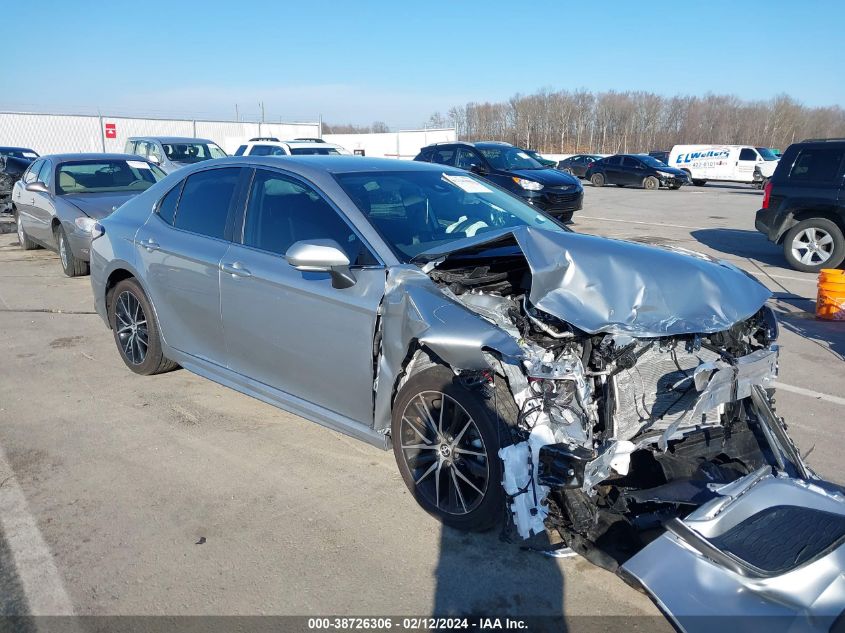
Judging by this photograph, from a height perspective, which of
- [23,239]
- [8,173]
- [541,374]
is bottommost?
[23,239]

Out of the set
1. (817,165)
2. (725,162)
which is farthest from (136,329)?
(725,162)

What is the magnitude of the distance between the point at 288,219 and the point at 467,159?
11.4m

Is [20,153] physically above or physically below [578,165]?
above

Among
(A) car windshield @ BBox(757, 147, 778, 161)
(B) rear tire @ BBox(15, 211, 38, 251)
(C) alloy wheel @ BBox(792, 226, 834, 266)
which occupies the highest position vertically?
(A) car windshield @ BBox(757, 147, 778, 161)

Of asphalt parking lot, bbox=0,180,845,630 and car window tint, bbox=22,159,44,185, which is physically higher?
car window tint, bbox=22,159,44,185

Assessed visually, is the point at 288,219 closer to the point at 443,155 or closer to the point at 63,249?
the point at 63,249

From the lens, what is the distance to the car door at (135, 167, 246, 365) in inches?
174

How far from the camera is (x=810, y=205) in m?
10.0

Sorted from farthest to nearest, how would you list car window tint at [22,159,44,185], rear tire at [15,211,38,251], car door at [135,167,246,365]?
rear tire at [15,211,38,251] → car window tint at [22,159,44,185] → car door at [135,167,246,365]

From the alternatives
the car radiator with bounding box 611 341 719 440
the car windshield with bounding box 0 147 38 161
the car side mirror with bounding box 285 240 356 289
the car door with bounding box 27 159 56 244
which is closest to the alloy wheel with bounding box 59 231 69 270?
the car door with bounding box 27 159 56 244

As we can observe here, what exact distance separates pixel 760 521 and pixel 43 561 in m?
3.17

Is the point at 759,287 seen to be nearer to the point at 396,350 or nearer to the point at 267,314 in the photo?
the point at 396,350

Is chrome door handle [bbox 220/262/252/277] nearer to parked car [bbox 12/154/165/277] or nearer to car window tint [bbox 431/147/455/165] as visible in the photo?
parked car [bbox 12/154/165/277]

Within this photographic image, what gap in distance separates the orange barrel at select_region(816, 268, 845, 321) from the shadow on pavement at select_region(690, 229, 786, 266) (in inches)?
149
